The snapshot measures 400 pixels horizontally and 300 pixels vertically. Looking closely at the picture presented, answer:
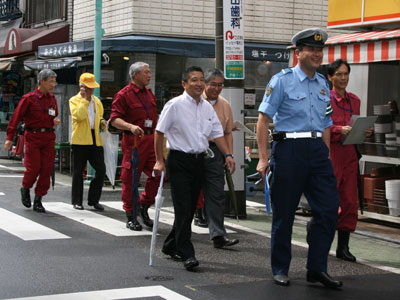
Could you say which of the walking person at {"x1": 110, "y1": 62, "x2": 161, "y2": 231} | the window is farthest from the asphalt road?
the window

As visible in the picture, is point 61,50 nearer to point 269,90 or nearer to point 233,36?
point 233,36

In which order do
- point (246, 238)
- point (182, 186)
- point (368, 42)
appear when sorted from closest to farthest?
point (182, 186), point (246, 238), point (368, 42)

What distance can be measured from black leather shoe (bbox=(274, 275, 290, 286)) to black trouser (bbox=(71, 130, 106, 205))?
5.28 metres

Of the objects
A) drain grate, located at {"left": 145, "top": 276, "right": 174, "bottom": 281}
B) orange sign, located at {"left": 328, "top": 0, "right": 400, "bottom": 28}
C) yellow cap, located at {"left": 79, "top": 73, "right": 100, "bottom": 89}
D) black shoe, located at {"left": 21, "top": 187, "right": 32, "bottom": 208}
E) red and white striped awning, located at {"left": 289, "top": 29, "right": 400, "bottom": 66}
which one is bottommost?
drain grate, located at {"left": 145, "top": 276, "right": 174, "bottom": 281}

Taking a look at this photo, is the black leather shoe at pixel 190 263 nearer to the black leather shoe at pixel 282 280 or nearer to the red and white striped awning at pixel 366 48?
the black leather shoe at pixel 282 280

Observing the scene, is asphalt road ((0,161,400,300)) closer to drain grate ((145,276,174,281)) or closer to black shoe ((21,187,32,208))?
drain grate ((145,276,174,281))

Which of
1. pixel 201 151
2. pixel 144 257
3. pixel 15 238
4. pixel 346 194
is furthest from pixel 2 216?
pixel 346 194

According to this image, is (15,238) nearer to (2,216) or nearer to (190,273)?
(2,216)

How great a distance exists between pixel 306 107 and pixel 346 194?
5.50 feet

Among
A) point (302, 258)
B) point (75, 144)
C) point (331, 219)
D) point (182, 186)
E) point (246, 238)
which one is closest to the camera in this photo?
point (331, 219)

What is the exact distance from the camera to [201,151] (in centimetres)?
759

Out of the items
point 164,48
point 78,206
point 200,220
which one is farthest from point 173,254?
point 164,48

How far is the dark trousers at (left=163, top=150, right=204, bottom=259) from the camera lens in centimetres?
746

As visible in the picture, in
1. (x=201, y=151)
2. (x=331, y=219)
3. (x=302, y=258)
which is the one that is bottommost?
(x=302, y=258)
